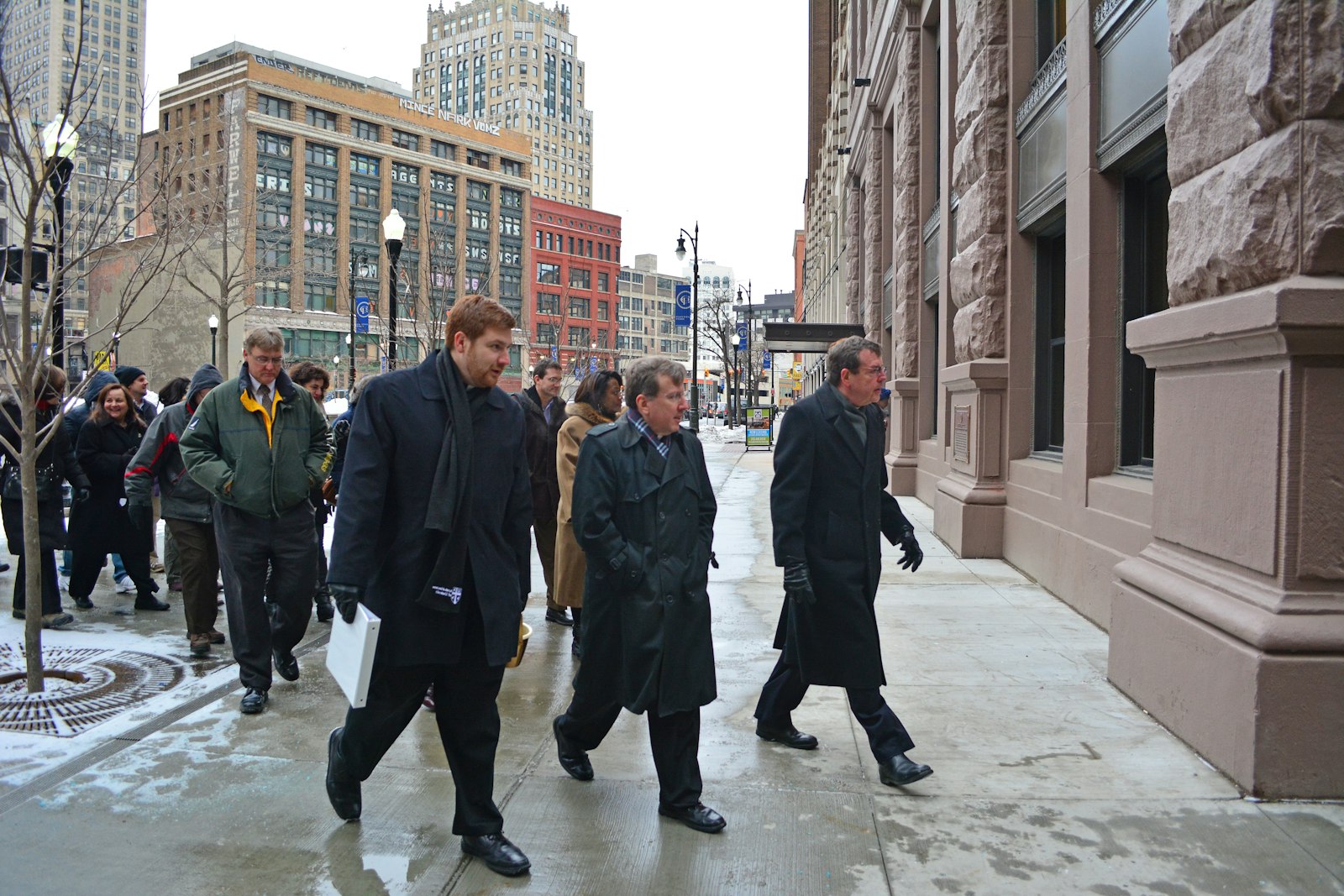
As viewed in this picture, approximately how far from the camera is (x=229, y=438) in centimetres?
601

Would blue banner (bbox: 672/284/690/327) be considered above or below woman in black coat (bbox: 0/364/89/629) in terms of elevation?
above

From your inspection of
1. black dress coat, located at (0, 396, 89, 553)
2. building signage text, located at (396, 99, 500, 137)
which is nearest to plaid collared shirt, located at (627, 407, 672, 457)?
black dress coat, located at (0, 396, 89, 553)

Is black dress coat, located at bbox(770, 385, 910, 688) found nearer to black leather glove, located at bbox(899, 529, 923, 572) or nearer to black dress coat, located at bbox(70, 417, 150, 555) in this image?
black leather glove, located at bbox(899, 529, 923, 572)

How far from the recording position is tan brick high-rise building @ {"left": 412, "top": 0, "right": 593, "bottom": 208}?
7072 inches

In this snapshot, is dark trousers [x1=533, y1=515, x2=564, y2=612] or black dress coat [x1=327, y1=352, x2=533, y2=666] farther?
dark trousers [x1=533, y1=515, x2=564, y2=612]

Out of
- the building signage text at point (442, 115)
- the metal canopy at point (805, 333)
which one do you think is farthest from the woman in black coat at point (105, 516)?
the building signage text at point (442, 115)

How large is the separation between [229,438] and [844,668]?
12.2ft

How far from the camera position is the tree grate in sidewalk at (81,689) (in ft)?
18.1

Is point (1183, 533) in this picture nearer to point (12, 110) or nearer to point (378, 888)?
point (378, 888)

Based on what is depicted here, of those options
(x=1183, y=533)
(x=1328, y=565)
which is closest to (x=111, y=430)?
(x=1183, y=533)

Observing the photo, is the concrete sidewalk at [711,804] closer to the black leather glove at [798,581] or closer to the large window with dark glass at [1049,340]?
the black leather glove at [798,581]

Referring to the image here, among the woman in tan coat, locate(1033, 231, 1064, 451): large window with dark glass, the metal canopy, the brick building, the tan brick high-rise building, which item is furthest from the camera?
the tan brick high-rise building

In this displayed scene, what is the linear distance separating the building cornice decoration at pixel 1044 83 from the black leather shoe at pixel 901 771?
22.1 ft

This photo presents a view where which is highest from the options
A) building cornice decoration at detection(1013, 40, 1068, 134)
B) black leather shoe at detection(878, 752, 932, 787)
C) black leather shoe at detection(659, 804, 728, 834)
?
building cornice decoration at detection(1013, 40, 1068, 134)
